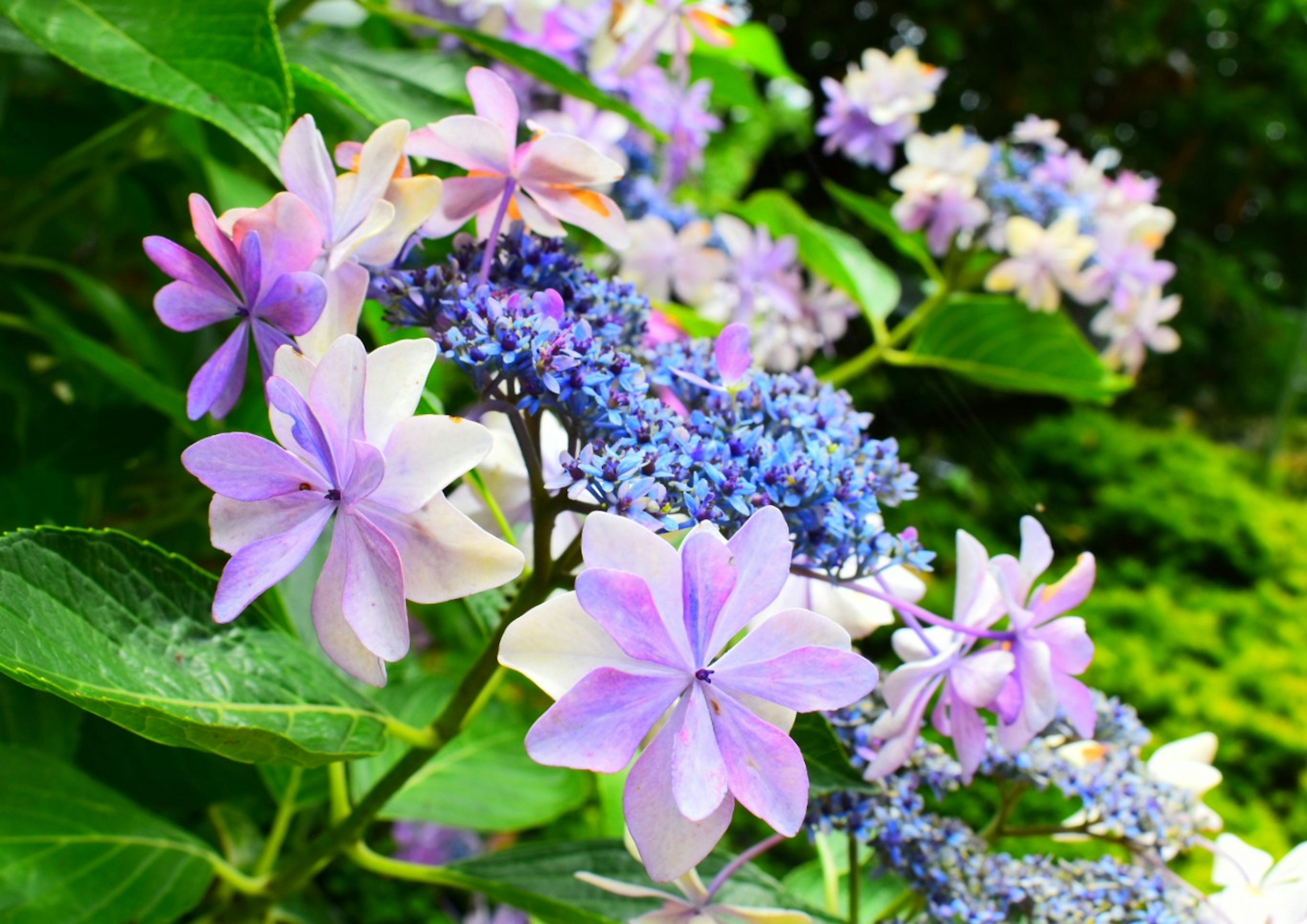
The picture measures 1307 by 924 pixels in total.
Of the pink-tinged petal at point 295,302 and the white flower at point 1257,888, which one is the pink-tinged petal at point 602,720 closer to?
the pink-tinged petal at point 295,302

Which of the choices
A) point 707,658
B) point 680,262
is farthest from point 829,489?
point 680,262

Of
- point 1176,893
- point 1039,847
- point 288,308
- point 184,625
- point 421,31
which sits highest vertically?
point 421,31

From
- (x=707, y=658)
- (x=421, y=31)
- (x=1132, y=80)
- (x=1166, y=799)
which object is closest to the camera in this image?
(x=707, y=658)

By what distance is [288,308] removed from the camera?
0.37m

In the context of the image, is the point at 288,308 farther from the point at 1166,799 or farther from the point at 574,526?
the point at 1166,799

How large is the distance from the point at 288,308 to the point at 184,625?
6.2 inches

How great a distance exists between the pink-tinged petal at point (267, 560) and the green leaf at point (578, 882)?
259 mm

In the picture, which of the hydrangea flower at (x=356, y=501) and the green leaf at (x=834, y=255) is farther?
the green leaf at (x=834, y=255)

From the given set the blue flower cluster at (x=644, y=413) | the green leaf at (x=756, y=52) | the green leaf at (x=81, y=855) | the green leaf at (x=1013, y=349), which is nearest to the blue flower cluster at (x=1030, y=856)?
the blue flower cluster at (x=644, y=413)

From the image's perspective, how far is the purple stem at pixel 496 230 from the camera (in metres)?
0.42

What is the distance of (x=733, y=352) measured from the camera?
0.42 m

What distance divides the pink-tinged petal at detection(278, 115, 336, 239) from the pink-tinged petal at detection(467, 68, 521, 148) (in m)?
0.08

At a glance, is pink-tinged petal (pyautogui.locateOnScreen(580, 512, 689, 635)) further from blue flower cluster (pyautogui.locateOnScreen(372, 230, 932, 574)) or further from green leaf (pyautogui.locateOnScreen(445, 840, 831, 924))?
green leaf (pyautogui.locateOnScreen(445, 840, 831, 924))

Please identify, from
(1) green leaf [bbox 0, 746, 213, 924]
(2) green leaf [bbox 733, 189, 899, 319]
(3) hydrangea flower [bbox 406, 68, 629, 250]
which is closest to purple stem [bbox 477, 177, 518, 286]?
(3) hydrangea flower [bbox 406, 68, 629, 250]
